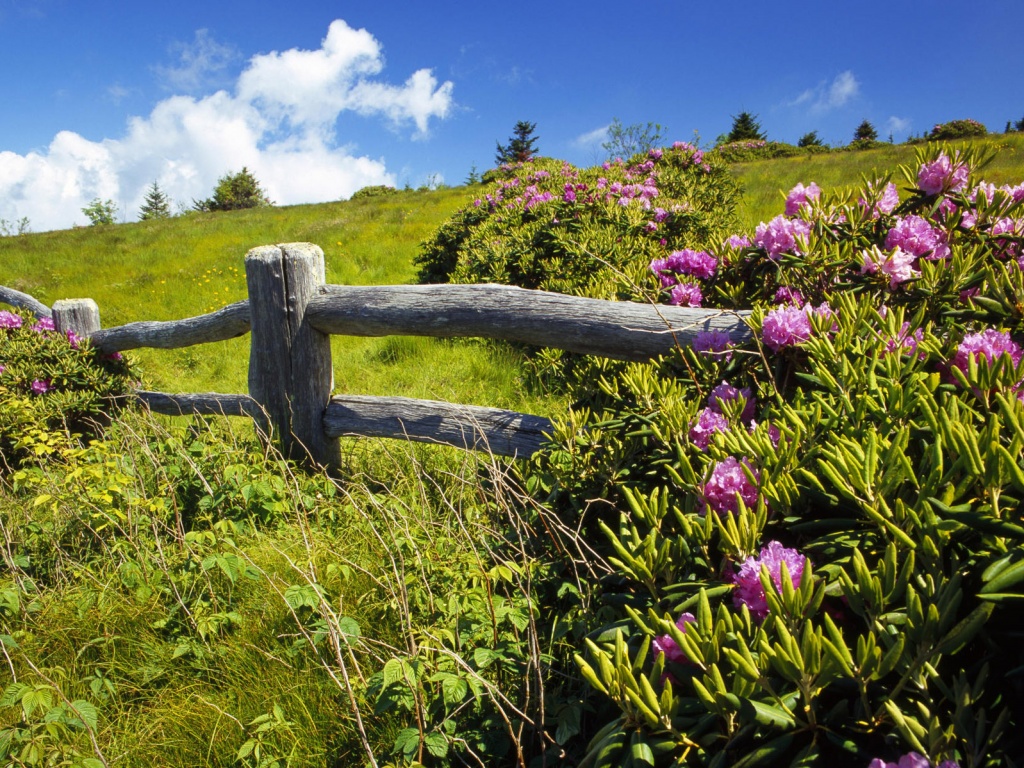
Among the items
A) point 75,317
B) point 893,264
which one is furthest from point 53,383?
point 893,264

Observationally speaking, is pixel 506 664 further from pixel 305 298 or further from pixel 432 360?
pixel 432 360

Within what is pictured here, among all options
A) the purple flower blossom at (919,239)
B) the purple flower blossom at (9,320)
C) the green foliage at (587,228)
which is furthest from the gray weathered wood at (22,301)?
the purple flower blossom at (919,239)

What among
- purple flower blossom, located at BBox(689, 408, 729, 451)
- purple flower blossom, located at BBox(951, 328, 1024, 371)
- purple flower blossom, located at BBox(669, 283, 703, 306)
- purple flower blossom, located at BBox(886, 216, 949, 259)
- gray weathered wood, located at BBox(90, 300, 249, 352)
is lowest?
purple flower blossom, located at BBox(689, 408, 729, 451)

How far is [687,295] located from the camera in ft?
7.85

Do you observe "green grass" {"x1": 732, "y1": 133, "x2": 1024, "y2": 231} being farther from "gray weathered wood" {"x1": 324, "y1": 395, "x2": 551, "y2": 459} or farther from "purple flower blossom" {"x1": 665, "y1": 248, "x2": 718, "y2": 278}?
"gray weathered wood" {"x1": 324, "y1": 395, "x2": 551, "y2": 459}

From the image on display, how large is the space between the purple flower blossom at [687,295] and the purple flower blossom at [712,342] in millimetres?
532

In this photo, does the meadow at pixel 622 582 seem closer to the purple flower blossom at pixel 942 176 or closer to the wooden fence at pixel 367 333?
the purple flower blossom at pixel 942 176

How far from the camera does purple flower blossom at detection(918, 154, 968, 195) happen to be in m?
1.89

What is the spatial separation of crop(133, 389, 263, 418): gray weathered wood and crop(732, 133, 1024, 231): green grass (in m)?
7.35

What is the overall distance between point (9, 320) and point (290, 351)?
317cm

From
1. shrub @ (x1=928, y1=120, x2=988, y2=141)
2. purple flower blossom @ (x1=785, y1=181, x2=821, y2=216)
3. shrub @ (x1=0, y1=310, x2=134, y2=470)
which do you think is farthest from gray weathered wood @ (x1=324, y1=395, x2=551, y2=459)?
shrub @ (x1=928, y1=120, x2=988, y2=141)

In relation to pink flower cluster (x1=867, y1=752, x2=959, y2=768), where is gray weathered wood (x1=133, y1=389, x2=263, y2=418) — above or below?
above

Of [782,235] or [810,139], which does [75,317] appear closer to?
[782,235]

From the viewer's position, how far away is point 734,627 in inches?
35.4
